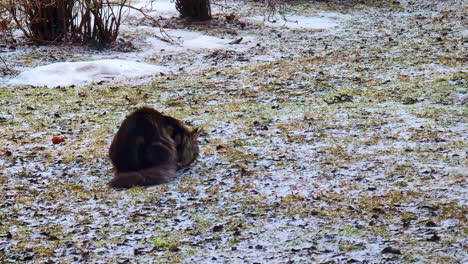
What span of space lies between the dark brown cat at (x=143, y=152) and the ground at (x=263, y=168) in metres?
0.13

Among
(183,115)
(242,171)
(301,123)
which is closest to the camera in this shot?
(242,171)

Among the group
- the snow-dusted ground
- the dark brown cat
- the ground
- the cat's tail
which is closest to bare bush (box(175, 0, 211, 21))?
the snow-dusted ground

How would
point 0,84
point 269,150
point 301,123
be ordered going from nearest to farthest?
point 269,150 < point 301,123 < point 0,84

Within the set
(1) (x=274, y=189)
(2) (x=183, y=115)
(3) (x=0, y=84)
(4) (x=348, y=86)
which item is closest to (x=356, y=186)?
(1) (x=274, y=189)

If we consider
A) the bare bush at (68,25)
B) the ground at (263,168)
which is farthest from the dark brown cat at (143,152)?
the bare bush at (68,25)

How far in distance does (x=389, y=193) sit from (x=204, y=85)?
4.70 metres

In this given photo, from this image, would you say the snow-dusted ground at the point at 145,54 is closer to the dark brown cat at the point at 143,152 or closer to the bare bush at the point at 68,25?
the bare bush at the point at 68,25

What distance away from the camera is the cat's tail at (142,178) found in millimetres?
5391

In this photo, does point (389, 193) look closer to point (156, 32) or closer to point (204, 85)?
point (204, 85)

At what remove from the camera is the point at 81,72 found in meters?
10.2

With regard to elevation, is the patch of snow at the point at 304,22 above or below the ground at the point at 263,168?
above

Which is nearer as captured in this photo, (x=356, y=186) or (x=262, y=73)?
(x=356, y=186)

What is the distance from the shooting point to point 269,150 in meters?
6.32

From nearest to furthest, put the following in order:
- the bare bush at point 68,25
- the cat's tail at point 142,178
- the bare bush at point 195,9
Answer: the cat's tail at point 142,178, the bare bush at point 68,25, the bare bush at point 195,9
